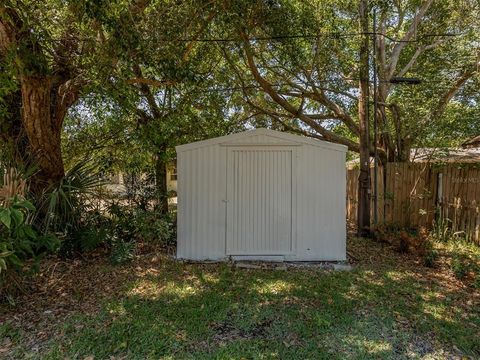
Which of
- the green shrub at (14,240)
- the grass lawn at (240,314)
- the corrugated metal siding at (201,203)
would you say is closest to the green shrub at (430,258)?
the grass lawn at (240,314)

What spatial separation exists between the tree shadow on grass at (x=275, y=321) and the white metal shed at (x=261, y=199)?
2.61 feet

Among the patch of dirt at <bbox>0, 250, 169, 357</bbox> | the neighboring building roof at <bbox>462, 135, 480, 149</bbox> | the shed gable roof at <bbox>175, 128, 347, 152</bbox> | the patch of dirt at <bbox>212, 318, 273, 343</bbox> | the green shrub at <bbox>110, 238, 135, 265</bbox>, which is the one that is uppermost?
the neighboring building roof at <bbox>462, 135, 480, 149</bbox>

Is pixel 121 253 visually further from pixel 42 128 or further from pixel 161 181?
pixel 161 181

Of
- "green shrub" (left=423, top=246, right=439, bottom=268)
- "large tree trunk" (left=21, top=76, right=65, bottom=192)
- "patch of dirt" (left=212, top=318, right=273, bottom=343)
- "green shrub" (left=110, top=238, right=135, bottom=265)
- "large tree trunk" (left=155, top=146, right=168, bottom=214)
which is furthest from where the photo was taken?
"large tree trunk" (left=155, top=146, right=168, bottom=214)

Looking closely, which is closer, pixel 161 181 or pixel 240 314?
pixel 240 314

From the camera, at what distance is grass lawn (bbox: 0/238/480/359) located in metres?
2.97

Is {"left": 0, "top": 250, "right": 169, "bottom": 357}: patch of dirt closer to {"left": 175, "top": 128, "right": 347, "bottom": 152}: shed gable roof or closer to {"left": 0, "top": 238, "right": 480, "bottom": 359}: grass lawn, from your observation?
{"left": 0, "top": 238, "right": 480, "bottom": 359}: grass lawn

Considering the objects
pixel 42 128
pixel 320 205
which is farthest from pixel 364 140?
pixel 42 128

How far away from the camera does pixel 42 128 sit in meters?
5.11

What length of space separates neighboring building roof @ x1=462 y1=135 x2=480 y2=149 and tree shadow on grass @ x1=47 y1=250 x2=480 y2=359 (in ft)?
22.6

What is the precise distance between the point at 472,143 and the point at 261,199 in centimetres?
791

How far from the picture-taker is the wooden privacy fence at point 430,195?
20.7ft

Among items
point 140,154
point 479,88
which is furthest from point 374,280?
point 479,88

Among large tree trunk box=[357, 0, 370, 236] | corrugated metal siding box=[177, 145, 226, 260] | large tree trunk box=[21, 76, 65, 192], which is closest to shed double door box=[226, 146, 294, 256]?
corrugated metal siding box=[177, 145, 226, 260]
